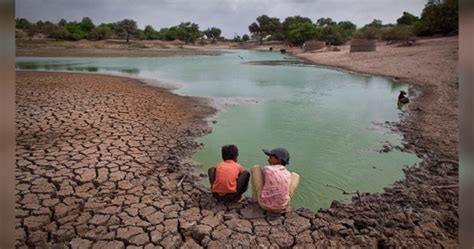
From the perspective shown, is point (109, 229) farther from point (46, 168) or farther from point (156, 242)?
point (46, 168)

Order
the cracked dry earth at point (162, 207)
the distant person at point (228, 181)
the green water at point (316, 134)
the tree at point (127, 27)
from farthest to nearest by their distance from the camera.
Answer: the tree at point (127, 27) → the green water at point (316, 134) → the distant person at point (228, 181) → the cracked dry earth at point (162, 207)

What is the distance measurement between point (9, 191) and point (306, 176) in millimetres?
3668

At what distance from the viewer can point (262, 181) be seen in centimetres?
296

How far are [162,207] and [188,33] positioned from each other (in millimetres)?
60362

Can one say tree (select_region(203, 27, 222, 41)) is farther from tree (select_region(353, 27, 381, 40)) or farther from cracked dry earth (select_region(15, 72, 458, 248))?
cracked dry earth (select_region(15, 72, 458, 248))

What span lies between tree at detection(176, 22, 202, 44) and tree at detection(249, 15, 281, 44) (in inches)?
438

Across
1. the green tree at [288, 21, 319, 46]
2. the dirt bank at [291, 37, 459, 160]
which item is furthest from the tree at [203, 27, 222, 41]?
the dirt bank at [291, 37, 459, 160]

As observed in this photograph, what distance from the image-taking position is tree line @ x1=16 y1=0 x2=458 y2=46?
27.1 m

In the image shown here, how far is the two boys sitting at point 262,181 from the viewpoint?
9.37 ft

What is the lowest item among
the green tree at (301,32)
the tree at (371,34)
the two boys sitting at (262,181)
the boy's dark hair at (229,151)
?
the two boys sitting at (262,181)

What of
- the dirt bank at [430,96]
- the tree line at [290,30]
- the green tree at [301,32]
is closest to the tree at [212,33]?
the tree line at [290,30]

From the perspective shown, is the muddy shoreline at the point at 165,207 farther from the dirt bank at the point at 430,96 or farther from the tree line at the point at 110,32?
the tree line at the point at 110,32

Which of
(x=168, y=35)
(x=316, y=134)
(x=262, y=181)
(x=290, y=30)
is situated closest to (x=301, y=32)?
(x=290, y=30)

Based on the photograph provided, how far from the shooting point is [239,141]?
18.5 ft
